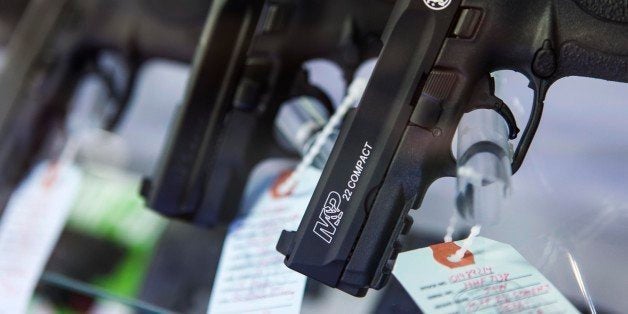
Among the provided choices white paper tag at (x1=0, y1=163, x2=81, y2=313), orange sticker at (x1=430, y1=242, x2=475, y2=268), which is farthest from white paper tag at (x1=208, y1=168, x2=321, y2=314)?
white paper tag at (x1=0, y1=163, x2=81, y2=313)

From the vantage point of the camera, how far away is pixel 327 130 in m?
→ 0.70

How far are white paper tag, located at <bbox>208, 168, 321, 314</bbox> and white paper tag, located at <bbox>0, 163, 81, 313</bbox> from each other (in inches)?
8.3

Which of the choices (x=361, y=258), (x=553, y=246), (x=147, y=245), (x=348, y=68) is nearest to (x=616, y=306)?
(x=553, y=246)

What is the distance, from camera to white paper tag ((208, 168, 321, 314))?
25.1 inches

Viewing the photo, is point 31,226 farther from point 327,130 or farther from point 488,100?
point 488,100

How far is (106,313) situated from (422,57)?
Answer: 438 mm

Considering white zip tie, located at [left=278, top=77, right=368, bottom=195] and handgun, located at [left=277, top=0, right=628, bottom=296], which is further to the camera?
white zip tie, located at [left=278, top=77, right=368, bottom=195]

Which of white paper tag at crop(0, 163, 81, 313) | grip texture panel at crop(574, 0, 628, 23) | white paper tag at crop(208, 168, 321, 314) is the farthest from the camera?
white paper tag at crop(0, 163, 81, 313)

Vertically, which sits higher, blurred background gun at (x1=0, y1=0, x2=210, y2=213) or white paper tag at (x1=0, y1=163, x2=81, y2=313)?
blurred background gun at (x1=0, y1=0, x2=210, y2=213)

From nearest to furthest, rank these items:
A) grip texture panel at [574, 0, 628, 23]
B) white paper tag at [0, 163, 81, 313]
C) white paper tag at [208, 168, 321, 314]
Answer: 1. grip texture panel at [574, 0, 628, 23]
2. white paper tag at [208, 168, 321, 314]
3. white paper tag at [0, 163, 81, 313]

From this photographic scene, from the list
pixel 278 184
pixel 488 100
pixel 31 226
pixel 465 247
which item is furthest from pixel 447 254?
pixel 31 226

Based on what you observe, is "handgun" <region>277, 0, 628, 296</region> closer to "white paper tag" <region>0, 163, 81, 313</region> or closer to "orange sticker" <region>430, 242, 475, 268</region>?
"orange sticker" <region>430, 242, 475, 268</region>

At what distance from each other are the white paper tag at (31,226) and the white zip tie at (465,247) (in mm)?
452

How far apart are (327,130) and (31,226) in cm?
35
